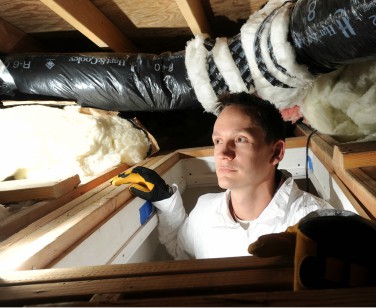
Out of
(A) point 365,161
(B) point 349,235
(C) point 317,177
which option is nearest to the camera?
(B) point 349,235

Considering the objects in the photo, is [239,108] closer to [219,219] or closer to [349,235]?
[219,219]

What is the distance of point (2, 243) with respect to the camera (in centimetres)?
79

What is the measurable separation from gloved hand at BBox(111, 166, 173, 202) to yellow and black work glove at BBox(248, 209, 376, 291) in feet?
3.10

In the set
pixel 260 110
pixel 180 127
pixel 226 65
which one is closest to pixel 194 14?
pixel 226 65

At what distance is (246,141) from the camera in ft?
4.04

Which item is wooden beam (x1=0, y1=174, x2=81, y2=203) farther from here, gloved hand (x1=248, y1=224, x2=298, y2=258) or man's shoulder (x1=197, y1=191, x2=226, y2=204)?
gloved hand (x1=248, y1=224, x2=298, y2=258)

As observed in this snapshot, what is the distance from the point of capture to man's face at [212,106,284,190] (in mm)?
1220

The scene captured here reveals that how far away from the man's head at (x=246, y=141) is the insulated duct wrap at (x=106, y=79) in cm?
21

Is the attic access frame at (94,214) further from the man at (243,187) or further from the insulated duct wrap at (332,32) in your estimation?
the insulated duct wrap at (332,32)

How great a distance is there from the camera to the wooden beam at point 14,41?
1.66 metres

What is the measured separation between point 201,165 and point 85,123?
0.86 meters

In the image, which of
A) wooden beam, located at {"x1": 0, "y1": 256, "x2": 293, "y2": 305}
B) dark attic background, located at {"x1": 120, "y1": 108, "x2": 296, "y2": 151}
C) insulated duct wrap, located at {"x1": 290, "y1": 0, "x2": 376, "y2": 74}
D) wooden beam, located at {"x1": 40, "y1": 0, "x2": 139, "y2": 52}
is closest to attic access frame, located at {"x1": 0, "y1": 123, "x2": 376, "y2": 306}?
wooden beam, located at {"x1": 0, "y1": 256, "x2": 293, "y2": 305}

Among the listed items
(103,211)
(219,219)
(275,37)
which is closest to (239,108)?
(275,37)

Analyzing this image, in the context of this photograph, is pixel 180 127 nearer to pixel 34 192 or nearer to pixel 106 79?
pixel 106 79
